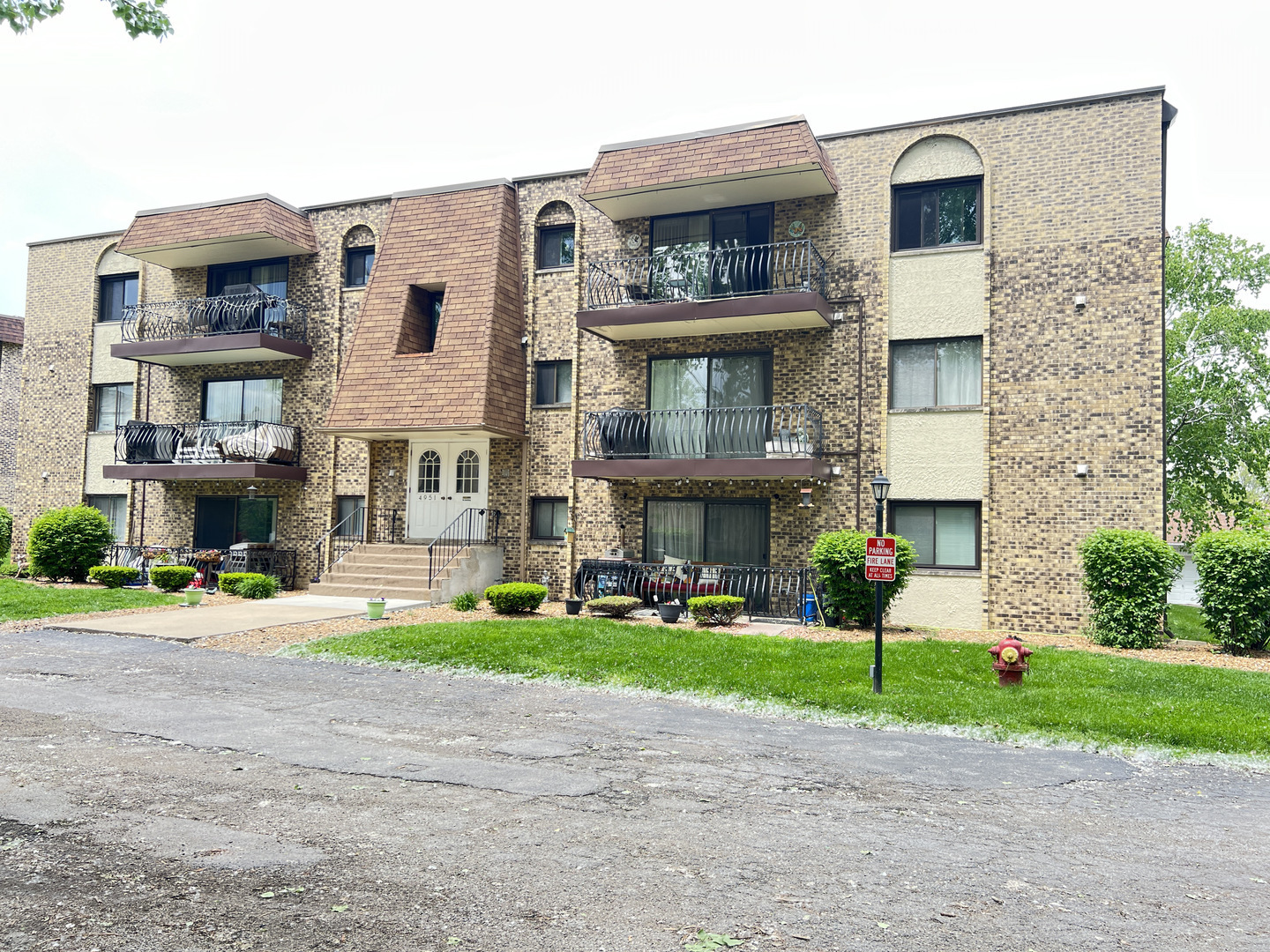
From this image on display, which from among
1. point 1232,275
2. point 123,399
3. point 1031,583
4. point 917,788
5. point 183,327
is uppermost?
point 1232,275

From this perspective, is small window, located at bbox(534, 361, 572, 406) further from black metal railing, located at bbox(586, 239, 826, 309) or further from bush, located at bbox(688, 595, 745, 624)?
bush, located at bbox(688, 595, 745, 624)

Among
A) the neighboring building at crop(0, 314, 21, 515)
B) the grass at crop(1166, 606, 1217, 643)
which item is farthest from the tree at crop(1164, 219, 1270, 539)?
the neighboring building at crop(0, 314, 21, 515)

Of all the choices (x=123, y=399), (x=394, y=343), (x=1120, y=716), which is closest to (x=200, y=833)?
(x=1120, y=716)

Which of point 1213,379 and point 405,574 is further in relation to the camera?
point 1213,379

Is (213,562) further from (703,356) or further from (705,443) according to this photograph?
(703,356)

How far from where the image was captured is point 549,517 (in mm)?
18094

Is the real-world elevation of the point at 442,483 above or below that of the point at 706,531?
above

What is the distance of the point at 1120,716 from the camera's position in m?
8.11

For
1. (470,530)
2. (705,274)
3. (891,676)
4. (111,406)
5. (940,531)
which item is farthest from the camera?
(111,406)

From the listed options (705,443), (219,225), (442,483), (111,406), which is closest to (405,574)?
(442,483)

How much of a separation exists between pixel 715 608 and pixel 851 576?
219 centimetres

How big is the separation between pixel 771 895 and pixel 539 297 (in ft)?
51.2

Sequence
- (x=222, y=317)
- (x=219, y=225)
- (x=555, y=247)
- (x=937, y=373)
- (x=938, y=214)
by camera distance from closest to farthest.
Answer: (x=937, y=373)
(x=938, y=214)
(x=555, y=247)
(x=219, y=225)
(x=222, y=317)

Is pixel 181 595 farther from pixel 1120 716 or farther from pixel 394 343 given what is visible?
pixel 1120 716
